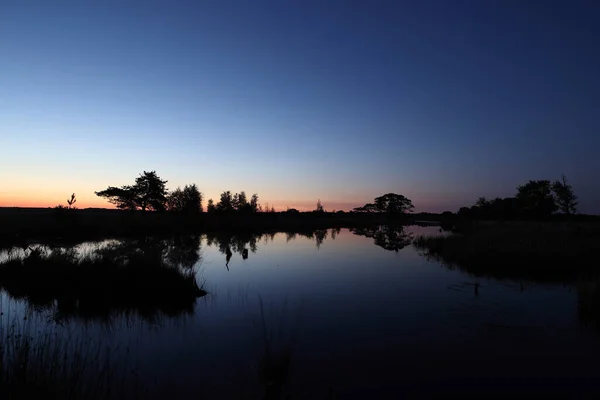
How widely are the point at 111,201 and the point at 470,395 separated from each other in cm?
8752

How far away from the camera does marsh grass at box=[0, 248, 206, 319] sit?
41.6 ft

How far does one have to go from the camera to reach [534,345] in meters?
9.81

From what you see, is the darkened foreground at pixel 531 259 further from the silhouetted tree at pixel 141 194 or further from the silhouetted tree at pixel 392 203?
the silhouetted tree at pixel 392 203

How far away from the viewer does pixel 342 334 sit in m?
10.8

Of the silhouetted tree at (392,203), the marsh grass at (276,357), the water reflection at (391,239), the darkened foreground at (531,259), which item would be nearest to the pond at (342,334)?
the marsh grass at (276,357)

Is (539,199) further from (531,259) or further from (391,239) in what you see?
(531,259)

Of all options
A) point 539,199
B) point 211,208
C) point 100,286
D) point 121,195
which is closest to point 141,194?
point 121,195

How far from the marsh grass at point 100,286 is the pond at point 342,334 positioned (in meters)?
0.11

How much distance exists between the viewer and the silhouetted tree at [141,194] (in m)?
78.5

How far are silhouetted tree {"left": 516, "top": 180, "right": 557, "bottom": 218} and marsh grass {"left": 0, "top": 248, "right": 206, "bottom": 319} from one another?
94229 millimetres

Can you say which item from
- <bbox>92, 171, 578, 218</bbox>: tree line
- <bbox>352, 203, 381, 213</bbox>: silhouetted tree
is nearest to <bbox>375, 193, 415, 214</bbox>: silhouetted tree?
<bbox>352, 203, 381, 213</bbox>: silhouetted tree

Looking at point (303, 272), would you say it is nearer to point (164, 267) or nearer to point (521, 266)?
point (164, 267)

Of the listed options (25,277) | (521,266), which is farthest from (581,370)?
(25,277)

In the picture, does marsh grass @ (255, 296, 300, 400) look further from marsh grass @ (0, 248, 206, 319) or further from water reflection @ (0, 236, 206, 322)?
marsh grass @ (0, 248, 206, 319)
